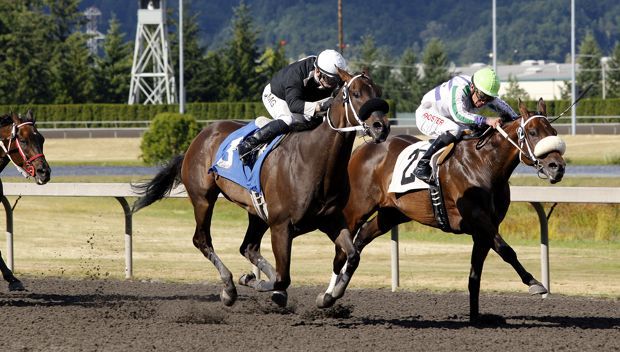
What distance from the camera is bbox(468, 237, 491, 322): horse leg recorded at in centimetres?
852

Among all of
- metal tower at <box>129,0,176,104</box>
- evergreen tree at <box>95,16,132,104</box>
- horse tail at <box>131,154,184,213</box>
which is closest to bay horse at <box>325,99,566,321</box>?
horse tail at <box>131,154,184,213</box>

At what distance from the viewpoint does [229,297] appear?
8914 mm

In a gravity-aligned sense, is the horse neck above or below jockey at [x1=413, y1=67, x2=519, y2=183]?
below

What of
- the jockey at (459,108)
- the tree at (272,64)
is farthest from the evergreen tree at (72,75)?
the jockey at (459,108)

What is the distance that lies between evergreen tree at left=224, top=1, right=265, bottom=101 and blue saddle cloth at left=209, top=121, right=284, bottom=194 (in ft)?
190

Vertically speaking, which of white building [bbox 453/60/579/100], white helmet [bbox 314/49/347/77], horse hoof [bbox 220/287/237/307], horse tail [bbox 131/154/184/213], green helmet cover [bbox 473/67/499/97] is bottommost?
horse hoof [bbox 220/287/237/307]

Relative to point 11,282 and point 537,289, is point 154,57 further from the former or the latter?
point 537,289

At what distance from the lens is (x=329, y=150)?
8016 mm

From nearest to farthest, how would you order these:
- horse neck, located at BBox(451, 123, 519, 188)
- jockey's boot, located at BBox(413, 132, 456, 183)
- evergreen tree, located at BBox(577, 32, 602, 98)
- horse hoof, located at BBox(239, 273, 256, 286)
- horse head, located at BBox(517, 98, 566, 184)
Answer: horse head, located at BBox(517, 98, 566, 184) → horse neck, located at BBox(451, 123, 519, 188) → jockey's boot, located at BBox(413, 132, 456, 183) → horse hoof, located at BBox(239, 273, 256, 286) → evergreen tree, located at BBox(577, 32, 602, 98)

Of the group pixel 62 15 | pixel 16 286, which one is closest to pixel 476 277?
pixel 16 286

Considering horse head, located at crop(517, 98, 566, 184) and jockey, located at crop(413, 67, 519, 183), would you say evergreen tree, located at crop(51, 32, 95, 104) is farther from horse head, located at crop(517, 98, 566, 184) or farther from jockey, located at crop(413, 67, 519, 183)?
horse head, located at crop(517, 98, 566, 184)

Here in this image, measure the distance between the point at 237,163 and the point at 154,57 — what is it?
5374cm

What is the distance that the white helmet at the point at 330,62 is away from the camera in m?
8.16

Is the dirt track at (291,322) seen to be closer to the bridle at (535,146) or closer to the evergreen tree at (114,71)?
the bridle at (535,146)
